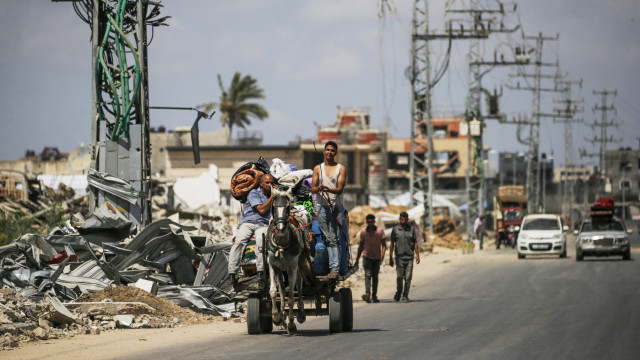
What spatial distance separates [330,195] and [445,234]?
172 ft

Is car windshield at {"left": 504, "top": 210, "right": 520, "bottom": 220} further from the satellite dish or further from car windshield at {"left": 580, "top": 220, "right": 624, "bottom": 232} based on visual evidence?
the satellite dish

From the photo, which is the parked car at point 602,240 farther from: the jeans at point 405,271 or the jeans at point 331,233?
the jeans at point 331,233

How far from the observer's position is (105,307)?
669 inches

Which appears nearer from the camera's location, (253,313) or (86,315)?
(253,313)

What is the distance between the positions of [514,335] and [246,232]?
440 centimetres

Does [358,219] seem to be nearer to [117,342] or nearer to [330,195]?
[330,195]

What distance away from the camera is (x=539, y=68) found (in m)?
99.1

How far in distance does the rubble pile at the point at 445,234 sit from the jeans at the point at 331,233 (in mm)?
44459

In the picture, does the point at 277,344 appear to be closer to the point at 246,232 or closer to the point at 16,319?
the point at 246,232

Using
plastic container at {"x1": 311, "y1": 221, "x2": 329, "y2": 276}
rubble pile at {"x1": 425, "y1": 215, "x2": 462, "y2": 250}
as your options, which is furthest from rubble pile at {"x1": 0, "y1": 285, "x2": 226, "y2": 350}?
rubble pile at {"x1": 425, "y1": 215, "x2": 462, "y2": 250}

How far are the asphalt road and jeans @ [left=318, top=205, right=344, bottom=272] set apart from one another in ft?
3.72

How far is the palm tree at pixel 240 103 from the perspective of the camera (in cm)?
10394

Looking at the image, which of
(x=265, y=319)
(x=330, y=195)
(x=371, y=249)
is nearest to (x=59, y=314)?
(x=265, y=319)

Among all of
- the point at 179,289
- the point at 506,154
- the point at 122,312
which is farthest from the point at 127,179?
the point at 506,154
